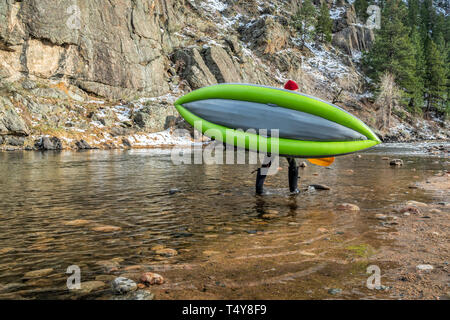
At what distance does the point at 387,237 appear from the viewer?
12.4 feet

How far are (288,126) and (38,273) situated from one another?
435 centimetres

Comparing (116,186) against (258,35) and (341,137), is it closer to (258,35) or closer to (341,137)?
(341,137)

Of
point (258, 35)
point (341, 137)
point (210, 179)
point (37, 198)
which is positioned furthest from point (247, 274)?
point (258, 35)

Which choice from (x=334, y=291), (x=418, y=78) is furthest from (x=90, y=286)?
(x=418, y=78)

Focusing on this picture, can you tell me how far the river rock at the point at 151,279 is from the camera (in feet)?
8.41

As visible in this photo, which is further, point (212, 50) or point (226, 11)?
point (226, 11)

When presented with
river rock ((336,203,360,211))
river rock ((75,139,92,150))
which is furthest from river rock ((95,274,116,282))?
river rock ((75,139,92,150))

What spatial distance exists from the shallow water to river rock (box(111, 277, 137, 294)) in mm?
91

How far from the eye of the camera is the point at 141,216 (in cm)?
498

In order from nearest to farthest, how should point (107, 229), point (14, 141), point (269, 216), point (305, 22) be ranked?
point (107, 229)
point (269, 216)
point (14, 141)
point (305, 22)

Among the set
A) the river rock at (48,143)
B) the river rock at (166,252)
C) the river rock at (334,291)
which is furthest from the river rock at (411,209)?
the river rock at (48,143)

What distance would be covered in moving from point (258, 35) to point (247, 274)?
55.1 metres

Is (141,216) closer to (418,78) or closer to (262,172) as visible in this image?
(262,172)

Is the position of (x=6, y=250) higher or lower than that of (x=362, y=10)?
lower
